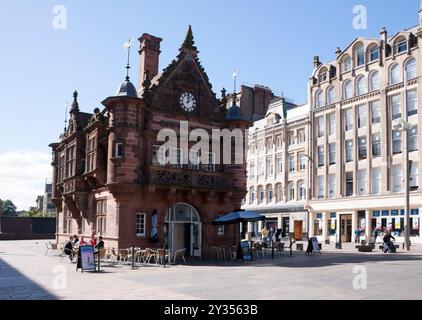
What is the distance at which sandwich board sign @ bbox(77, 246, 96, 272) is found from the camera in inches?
784

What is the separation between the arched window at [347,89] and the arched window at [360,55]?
7.08 ft

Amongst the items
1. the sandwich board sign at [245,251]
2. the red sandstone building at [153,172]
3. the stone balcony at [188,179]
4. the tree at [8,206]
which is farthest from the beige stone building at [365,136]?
the tree at [8,206]

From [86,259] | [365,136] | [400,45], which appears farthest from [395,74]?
[86,259]

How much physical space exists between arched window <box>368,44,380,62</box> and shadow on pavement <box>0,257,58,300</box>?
4066 centimetres

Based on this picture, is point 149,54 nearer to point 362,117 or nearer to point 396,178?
point 362,117

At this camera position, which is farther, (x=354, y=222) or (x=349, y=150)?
(x=349, y=150)

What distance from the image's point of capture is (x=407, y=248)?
33.6 meters

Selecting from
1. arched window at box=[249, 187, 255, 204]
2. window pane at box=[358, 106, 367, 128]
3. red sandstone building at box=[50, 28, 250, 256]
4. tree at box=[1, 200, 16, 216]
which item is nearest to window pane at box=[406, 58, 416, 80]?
window pane at box=[358, 106, 367, 128]

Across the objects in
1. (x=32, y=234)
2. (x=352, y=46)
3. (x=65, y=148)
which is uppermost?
(x=352, y=46)

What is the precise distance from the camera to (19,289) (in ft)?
48.6

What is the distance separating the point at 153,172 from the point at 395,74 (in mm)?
29775
